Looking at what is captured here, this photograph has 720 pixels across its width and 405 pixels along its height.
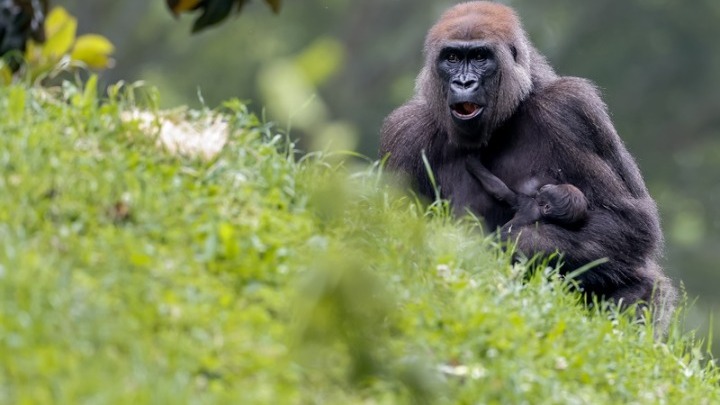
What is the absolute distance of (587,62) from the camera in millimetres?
26109

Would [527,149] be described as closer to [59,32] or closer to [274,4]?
[59,32]

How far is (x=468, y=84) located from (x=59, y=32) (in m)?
2.81

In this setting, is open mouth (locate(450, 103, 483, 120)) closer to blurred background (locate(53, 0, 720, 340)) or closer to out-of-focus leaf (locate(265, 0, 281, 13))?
out-of-focus leaf (locate(265, 0, 281, 13))

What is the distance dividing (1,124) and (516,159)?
124 inches

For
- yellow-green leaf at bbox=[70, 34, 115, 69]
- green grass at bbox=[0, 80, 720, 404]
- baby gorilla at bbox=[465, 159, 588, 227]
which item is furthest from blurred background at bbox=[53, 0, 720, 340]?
yellow-green leaf at bbox=[70, 34, 115, 69]

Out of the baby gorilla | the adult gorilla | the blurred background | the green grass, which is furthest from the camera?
the blurred background

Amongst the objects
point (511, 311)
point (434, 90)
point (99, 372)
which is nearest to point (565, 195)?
point (434, 90)

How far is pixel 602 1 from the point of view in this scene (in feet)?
88.6

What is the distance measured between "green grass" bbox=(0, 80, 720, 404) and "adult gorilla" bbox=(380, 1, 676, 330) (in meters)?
1.01

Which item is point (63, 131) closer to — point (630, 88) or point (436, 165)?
point (436, 165)

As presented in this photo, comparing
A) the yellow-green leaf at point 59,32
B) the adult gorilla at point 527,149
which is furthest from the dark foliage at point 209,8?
the adult gorilla at point 527,149

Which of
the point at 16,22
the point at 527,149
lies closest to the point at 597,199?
the point at 527,149

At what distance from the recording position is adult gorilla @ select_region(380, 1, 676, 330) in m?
7.20

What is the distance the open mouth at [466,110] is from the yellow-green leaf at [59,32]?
8.53ft
